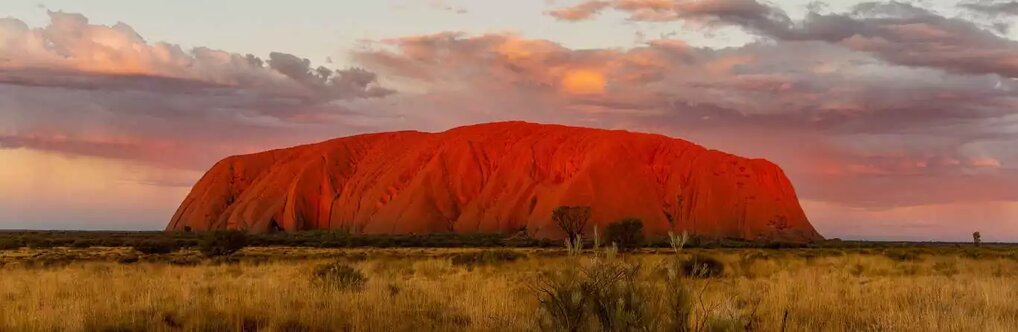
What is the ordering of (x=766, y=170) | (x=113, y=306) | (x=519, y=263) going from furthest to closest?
(x=766, y=170)
(x=519, y=263)
(x=113, y=306)

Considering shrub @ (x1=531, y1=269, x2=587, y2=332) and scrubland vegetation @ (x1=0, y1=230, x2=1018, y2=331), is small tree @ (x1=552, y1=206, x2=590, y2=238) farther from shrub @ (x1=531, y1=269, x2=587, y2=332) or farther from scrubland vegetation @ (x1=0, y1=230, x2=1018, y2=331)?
shrub @ (x1=531, y1=269, x2=587, y2=332)

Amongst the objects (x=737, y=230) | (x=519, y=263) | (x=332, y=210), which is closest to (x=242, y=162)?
(x=332, y=210)

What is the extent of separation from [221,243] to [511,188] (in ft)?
215

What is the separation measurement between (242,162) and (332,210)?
81.6 ft

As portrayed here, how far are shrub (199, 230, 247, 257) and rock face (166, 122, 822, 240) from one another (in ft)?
169

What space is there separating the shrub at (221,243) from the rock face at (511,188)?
51.4 metres

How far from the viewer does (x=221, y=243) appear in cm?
4372

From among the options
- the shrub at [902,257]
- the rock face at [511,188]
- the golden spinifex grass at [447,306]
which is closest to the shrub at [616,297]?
the golden spinifex grass at [447,306]

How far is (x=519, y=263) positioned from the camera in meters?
29.3

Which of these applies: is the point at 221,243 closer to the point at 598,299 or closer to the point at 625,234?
the point at 625,234

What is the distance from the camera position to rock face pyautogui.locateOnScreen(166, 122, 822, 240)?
101 m

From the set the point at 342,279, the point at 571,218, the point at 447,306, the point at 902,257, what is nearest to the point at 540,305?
the point at 447,306

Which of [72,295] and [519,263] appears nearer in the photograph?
[72,295]

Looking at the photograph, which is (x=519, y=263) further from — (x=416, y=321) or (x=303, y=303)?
(x=416, y=321)
